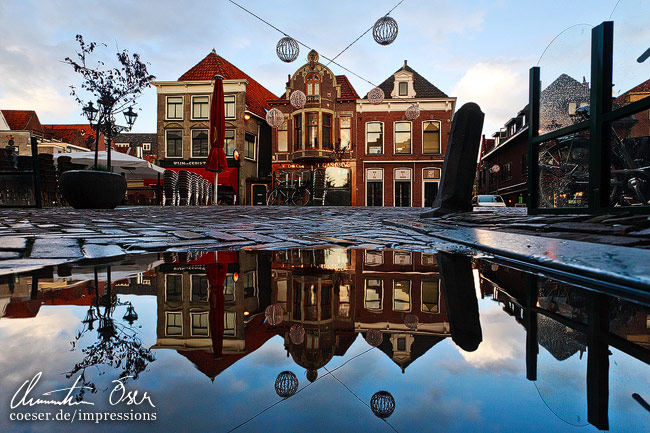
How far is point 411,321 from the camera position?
96 cm

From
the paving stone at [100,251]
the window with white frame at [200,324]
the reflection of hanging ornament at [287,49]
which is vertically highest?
the reflection of hanging ornament at [287,49]

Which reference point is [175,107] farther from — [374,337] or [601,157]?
[374,337]

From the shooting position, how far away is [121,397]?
1.79 ft

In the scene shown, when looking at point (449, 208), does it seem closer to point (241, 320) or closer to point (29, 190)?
point (241, 320)

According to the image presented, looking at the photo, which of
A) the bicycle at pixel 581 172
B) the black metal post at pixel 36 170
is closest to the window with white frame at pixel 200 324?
the bicycle at pixel 581 172

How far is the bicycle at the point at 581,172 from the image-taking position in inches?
130

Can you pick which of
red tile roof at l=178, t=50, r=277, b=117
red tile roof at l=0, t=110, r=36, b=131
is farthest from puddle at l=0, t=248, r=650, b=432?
red tile roof at l=0, t=110, r=36, b=131

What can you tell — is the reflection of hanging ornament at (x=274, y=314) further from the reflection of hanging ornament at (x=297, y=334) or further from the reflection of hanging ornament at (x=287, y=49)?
the reflection of hanging ornament at (x=287, y=49)

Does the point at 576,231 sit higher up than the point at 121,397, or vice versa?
the point at 576,231

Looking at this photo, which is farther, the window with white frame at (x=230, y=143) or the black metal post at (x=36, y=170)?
the window with white frame at (x=230, y=143)

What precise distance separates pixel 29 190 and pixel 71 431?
392 inches

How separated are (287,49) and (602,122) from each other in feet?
26.8

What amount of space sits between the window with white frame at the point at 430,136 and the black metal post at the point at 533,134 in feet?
63.0

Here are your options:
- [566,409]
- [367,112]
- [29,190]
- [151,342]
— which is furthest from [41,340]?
[367,112]
